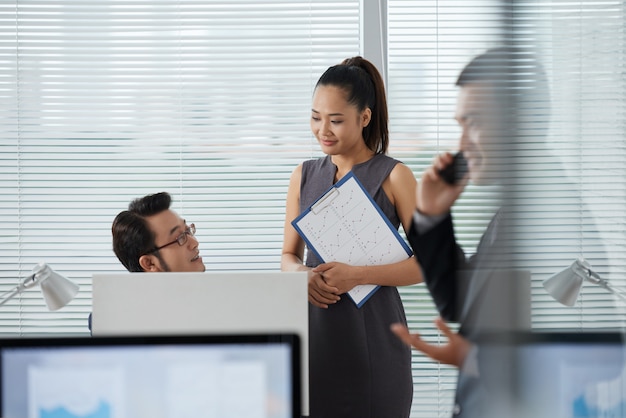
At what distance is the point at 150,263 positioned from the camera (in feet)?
6.21

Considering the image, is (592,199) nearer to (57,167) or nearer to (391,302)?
(391,302)

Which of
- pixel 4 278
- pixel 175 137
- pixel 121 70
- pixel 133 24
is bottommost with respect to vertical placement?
pixel 4 278

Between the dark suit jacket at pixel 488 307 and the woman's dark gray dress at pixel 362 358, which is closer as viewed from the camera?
the dark suit jacket at pixel 488 307

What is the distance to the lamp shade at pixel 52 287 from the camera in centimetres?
192

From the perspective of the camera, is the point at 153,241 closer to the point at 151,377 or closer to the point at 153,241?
the point at 153,241

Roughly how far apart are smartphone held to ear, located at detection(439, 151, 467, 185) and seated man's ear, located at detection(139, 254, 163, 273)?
5.52 feet

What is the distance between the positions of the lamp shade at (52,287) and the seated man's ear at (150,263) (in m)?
0.23

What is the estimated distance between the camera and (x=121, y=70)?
2.96 metres

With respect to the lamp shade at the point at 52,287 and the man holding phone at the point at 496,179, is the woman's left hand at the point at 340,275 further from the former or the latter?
the man holding phone at the point at 496,179

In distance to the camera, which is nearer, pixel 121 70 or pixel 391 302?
pixel 391 302

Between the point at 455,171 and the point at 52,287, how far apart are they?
184 cm

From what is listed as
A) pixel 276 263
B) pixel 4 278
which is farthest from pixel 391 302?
pixel 4 278

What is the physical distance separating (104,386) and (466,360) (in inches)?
31.6

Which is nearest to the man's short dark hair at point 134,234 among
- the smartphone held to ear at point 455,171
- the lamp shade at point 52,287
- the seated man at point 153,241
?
the seated man at point 153,241
